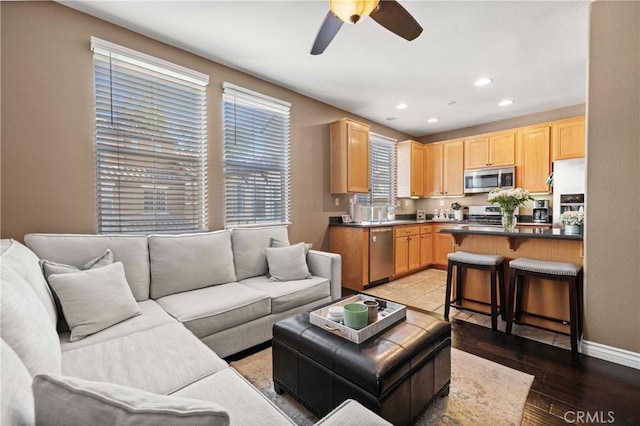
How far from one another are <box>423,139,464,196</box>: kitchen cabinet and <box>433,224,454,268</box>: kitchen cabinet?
0.82 meters

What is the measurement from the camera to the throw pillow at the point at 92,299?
63.6 inches

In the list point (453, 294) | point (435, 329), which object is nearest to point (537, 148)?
point (453, 294)

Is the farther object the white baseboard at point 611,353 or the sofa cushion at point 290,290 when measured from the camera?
the sofa cushion at point 290,290

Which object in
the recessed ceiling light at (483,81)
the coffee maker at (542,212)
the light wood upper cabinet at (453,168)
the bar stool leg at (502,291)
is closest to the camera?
the bar stool leg at (502,291)

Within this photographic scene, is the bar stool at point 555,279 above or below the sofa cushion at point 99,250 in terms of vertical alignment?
below

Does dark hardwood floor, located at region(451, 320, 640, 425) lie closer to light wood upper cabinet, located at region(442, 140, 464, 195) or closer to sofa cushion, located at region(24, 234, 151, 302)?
sofa cushion, located at region(24, 234, 151, 302)

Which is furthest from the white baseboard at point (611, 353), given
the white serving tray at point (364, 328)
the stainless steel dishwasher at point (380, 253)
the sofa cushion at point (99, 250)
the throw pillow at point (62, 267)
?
the throw pillow at point (62, 267)

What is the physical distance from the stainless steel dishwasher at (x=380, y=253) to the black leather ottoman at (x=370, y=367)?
2251 millimetres

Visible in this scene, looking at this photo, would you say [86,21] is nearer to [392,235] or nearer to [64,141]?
[64,141]

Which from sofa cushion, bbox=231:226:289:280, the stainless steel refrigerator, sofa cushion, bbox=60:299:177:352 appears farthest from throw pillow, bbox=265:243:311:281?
the stainless steel refrigerator

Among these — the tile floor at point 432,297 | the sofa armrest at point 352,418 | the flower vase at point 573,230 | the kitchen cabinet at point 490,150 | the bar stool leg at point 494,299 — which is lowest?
the tile floor at point 432,297

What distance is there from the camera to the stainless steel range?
5125mm

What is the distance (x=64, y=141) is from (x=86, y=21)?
3.32ft

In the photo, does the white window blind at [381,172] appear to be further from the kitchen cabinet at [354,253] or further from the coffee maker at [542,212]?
the coffee maker at [542,212]
